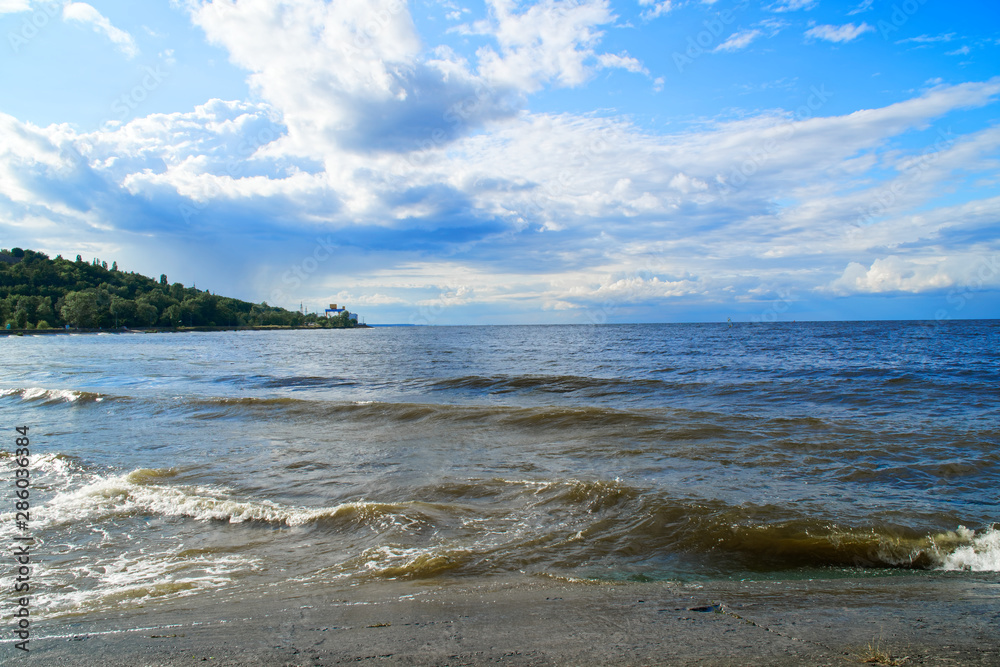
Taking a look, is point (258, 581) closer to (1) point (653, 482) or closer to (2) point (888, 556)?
(1) point (653, 482)

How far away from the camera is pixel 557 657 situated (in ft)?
11.7

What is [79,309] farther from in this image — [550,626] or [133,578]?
[550,626]

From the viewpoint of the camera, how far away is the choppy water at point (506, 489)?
6078 millimetres

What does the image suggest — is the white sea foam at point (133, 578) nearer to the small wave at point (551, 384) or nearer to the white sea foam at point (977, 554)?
the white sea foam at point (977, 554)

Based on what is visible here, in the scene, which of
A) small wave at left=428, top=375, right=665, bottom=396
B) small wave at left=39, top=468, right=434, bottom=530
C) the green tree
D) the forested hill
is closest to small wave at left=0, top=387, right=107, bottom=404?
small wave at left=428, top=375, right=665, bottom=396

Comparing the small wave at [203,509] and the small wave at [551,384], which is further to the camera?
the small wave at [551,384]

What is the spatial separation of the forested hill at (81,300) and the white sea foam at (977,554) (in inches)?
6947

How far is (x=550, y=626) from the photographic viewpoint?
4156 millimetres

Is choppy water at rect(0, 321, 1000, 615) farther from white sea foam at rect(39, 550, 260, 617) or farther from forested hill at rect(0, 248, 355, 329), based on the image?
forested hill at rect(0, 248, 355, 329)

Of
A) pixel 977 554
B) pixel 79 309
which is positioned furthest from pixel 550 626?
pixel 79 309

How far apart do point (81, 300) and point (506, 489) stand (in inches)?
7014

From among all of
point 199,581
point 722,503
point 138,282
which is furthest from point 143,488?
point 138,282

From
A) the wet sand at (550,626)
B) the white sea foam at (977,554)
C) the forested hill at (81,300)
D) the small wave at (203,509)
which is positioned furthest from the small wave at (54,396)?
the forested hill at (81,300)

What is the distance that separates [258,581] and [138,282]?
245171 mm
